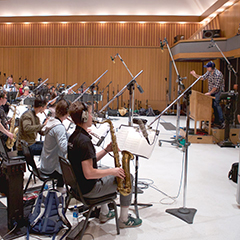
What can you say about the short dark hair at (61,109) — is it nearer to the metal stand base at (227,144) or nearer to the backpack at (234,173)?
the backpack at (234,173)

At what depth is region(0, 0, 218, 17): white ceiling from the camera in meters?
14.0

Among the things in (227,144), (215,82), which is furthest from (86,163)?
(215,82)

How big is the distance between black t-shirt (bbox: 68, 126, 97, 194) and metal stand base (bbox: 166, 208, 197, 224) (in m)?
1.22

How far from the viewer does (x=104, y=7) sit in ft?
47.6

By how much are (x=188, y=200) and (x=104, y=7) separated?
12595 mm

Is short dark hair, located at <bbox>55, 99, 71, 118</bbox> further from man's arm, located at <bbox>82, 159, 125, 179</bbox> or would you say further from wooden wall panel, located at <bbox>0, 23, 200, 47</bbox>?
wooden wall panel, located at <bbox>0, 23, 200, 47</bbox>

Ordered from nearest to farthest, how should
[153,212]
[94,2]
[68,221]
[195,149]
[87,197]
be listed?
[87,197] < [68,221] < [153,212] < [195,149] < [94,2]

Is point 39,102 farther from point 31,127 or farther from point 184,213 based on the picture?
point 184,213

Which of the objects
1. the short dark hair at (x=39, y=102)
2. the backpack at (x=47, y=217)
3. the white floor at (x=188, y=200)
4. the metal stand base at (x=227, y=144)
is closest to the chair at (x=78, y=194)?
the backpack at (x=47, y=217)

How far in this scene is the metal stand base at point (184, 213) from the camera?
3.38 m

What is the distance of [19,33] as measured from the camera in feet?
52.2

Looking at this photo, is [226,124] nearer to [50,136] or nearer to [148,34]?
[50,136]

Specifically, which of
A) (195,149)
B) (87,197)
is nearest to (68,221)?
(87,197)

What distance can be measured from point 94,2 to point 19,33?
4684 mm
